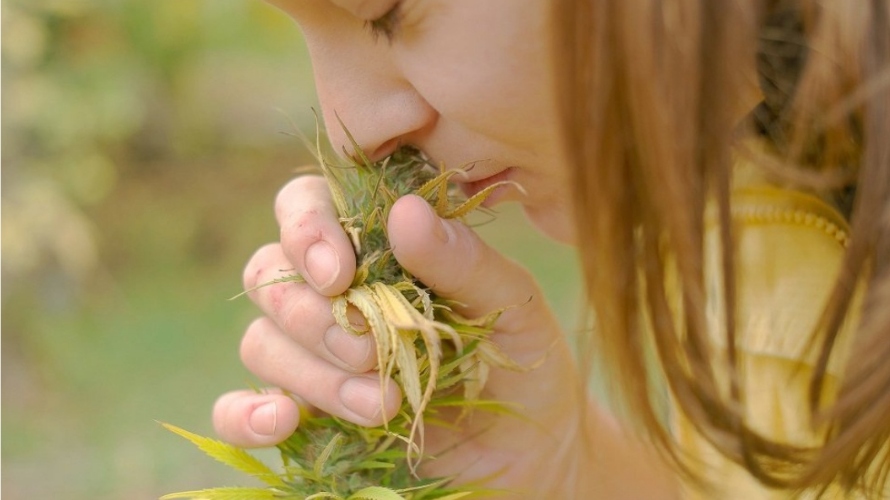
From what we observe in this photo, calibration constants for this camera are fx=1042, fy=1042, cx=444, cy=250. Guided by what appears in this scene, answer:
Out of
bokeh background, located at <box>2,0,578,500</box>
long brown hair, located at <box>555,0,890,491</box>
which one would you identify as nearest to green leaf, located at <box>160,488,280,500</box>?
long brown hair, located at <box>555,0,890,491</box>

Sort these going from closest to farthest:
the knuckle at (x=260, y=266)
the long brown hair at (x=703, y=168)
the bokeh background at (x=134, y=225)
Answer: the long brown hair at (x=703, y=168) → the knuckle at (x=260, y=266) → the bokeh background at (x=134, y=225)

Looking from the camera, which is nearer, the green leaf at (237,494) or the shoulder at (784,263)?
the green leaf at (237,494)

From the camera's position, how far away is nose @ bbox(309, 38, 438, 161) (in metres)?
0.81

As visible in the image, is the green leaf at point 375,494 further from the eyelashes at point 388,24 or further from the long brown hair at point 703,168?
the eyelashes at point 388,24

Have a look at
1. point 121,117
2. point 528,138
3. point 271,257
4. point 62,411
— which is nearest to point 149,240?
point 121,117

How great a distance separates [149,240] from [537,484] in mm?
2012

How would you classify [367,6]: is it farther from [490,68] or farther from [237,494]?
[237,494]

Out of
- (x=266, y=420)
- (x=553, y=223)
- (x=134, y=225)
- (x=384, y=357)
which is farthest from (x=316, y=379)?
(x=134, y=225)

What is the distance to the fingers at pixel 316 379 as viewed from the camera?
0.77 meters

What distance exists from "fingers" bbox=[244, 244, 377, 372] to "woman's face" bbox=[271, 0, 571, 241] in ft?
0.42

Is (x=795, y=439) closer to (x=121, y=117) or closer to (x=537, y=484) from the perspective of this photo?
(x=537, y=484)

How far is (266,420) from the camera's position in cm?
83

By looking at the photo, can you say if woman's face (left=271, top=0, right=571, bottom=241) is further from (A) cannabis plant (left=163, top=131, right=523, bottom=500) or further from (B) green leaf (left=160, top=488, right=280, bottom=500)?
A: (B) green leaf (left=160, top=488, right=280, bottom=500)

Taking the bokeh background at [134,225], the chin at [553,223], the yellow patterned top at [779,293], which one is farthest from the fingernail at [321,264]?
the bokeh background at [134,225]
